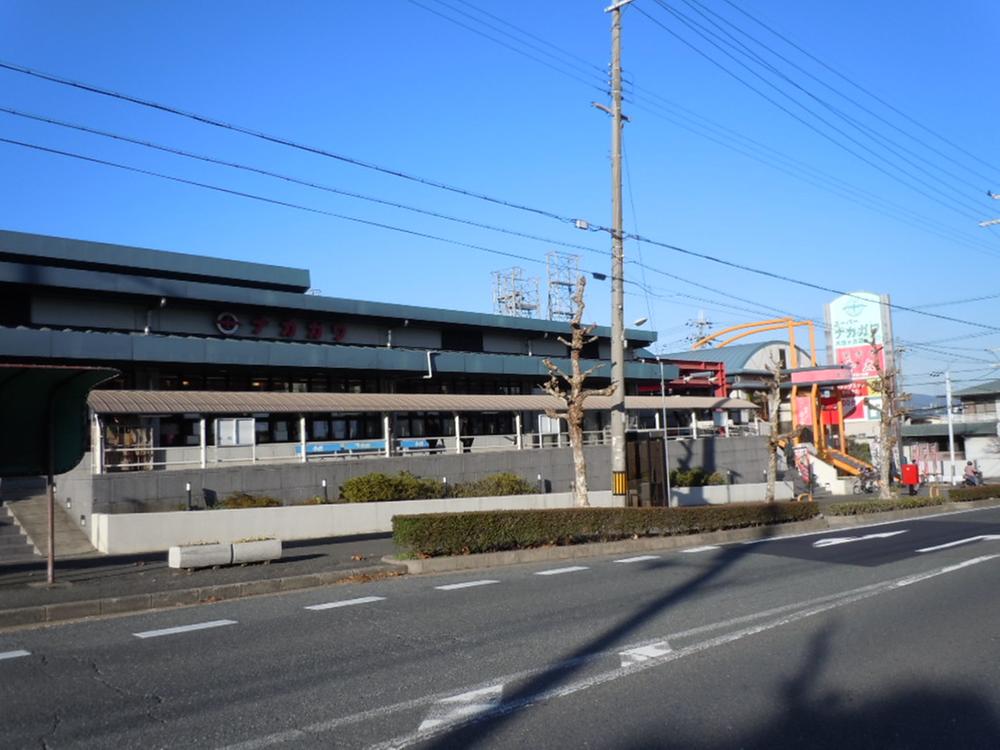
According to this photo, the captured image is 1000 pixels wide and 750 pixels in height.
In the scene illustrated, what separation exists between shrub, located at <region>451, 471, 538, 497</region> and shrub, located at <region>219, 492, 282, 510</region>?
22.3 feet

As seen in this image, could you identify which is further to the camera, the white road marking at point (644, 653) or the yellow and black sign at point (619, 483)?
the yellow and black sign at point (619, 483)

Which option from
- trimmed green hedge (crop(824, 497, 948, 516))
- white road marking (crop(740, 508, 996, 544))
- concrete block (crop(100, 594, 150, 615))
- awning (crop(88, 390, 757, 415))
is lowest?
white road marking (crop(740, 508, 996, 544))

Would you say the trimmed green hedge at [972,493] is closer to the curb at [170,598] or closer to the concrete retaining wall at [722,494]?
the concrete retaining wall at [722,494]

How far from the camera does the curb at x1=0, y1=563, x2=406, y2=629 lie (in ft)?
34.8

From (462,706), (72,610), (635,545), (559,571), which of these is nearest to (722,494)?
(635,545)

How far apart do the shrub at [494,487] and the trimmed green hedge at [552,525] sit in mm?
9454

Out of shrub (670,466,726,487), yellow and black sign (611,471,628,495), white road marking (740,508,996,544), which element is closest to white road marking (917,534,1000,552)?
white road marking (740,508,996,544)

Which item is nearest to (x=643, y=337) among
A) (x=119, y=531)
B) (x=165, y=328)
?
(x=165, y=328)

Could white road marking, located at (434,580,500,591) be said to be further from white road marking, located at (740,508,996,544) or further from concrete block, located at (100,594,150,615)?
white road marking, located at (740,508,996,544)

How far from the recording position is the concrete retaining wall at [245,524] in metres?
20.3

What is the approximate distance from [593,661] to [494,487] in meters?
21.9

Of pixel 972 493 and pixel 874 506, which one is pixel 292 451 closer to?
pixel 874 506

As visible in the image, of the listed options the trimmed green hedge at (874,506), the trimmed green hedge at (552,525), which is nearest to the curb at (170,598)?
the trimmed green hedge at (552,525)

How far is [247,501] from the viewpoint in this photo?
2352 cm
